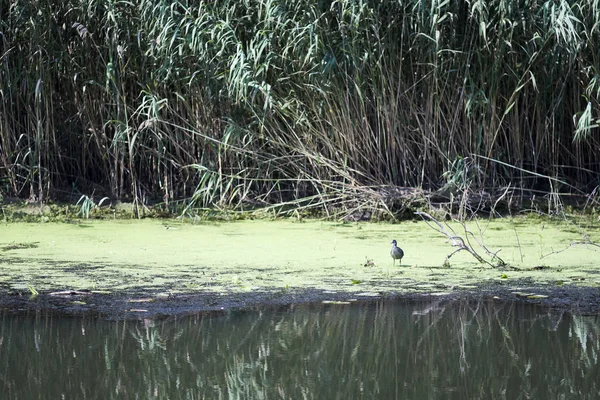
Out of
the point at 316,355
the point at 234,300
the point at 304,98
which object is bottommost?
the point at 316,355

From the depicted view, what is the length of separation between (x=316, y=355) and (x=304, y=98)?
372 centimetres

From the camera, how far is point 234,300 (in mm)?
3814

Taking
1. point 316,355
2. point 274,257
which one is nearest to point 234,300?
point 316,355

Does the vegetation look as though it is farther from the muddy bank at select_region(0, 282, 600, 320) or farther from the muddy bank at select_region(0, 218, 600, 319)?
the muddy bank at select_region(0, 282, 600, 320)

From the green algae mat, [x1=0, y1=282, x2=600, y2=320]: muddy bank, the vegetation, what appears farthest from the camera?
the vegetation

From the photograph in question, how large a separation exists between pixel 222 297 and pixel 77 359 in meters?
0.96

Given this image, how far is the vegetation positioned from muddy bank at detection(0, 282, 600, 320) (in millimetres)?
2182

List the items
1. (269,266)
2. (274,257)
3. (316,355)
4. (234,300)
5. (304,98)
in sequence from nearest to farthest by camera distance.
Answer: (316,355) < (234,300) < (269,266) < (274,257) < (304,98)

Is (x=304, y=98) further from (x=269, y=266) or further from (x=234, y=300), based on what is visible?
(x=234, y=300)

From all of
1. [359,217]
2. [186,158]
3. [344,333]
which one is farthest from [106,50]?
[344,333]

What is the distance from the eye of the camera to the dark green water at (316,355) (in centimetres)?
270

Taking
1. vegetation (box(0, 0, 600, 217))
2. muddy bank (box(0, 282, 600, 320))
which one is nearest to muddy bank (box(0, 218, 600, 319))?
muddy bank (box(0, 282, 600, 320))

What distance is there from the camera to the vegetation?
6199 millimetres

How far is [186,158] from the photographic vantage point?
6973mm
